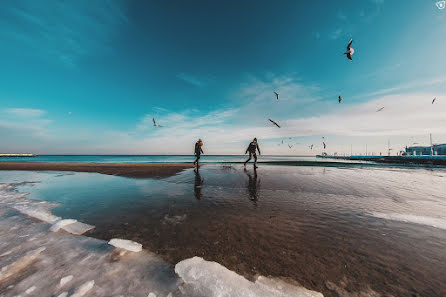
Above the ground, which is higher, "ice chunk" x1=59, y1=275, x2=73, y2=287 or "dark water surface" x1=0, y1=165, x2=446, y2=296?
"dark water surface" x1=0, y1=165, x2=446, y2=296

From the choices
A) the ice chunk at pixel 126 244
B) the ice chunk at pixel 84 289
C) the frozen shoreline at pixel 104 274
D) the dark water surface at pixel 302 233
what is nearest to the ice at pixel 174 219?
the dark water surface at pixel 302 233

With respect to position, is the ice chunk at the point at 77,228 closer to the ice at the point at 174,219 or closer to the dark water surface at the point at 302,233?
the dark water surface at the point at 302,233

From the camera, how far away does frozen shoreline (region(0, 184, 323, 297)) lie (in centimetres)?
196

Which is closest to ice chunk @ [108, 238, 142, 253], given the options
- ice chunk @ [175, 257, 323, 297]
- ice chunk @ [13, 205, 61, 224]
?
ice chunk @ [175, 257, 323, 297]

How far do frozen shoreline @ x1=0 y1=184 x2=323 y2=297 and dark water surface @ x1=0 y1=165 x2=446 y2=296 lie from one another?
211mm

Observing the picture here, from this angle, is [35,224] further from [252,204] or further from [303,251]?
[303,251]

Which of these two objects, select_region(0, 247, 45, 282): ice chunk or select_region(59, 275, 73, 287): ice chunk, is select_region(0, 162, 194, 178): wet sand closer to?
select_region(0, 247, 45, 282): ice chunk

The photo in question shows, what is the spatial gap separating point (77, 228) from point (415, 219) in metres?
8.04

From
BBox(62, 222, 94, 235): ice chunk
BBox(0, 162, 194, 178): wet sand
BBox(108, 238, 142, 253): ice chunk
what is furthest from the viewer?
BBox(0, 162, 194, 178): wet sand

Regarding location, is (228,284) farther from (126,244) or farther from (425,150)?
(425,150)

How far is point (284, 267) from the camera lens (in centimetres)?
232

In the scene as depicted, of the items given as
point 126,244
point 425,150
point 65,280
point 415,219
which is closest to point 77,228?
point 126,244

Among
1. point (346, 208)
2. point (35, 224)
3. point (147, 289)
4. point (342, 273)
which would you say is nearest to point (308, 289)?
point (342, 273)

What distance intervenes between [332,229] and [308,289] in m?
2.02
